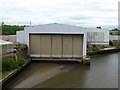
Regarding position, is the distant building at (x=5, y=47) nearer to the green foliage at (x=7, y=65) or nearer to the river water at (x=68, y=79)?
the green foliage at (x=7, y=65)

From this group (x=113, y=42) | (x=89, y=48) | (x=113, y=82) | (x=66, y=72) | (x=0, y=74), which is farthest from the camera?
(x=113, y=42)

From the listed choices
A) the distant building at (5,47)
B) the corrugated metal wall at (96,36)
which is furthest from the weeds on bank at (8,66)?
the corrugated metal wall at (96,36)

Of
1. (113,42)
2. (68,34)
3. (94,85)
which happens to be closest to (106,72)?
(94,85)

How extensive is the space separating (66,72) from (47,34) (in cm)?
492

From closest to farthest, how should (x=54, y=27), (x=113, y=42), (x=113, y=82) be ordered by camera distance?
(x=113, y=82) → (x=54, y=27) → (x=113, y=42)

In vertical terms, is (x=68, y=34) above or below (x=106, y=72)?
above

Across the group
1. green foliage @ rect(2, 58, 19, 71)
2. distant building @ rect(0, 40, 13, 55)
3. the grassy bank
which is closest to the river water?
the grassy bank

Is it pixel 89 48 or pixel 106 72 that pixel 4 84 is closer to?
pixel 106 72

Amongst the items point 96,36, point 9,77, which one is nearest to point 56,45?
point 9,77

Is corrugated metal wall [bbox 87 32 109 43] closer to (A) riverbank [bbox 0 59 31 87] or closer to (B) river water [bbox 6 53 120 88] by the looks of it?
(B) river water [bbox 6 53 120 88]

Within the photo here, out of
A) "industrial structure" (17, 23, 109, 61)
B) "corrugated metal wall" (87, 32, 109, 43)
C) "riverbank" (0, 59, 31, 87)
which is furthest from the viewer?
"corrugated metal wall" (87, 32, 109, 43)

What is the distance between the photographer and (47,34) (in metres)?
13.5

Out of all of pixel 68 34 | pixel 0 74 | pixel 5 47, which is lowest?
pixel 0 74

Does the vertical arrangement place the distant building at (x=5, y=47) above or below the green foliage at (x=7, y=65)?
above
